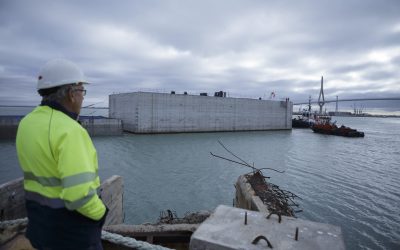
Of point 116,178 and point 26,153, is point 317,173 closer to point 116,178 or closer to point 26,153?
point 116,178

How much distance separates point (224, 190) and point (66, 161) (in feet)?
32.1

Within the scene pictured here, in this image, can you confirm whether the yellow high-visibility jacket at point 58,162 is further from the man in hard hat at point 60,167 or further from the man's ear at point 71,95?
the man's ear at point 71,95

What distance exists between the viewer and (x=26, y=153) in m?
1.64

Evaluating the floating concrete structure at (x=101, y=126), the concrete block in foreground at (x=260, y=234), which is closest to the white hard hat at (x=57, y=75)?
the concrete block in foreground at (x=260, y=234)

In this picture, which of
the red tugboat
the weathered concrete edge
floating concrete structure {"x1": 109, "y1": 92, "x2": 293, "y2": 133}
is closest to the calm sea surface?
the weathered concrete edge

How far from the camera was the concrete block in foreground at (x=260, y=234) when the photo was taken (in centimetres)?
221

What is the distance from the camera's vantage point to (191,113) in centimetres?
3406

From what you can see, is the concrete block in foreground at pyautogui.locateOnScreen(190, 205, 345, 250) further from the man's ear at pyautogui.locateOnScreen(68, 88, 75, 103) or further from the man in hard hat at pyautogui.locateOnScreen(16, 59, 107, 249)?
the man's ear at pyautogui.locateOnScreen(68, 88, 75, 103)

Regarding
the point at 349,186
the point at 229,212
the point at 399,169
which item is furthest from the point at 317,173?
the point at 229,212

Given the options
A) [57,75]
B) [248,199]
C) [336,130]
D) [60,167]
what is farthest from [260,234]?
[336,130]

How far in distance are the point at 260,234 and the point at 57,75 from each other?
6.61 feet

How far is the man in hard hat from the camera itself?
4.88ft

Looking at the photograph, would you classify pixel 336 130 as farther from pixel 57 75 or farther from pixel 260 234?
pixel 57 75

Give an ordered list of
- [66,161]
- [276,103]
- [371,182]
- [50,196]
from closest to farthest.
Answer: [66,161], [50,196], [371,182], [276,103]
